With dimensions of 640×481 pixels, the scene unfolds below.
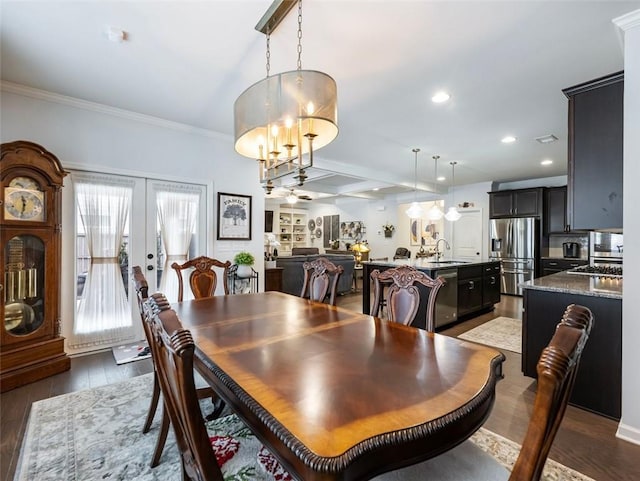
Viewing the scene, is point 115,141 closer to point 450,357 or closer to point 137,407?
point 137,407

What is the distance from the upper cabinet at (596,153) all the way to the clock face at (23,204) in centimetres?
458

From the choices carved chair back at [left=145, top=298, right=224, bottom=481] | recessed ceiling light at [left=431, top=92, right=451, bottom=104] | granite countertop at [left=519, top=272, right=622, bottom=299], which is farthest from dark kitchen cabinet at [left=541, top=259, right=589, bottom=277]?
carved chair back at [left=145, top=298, right=224, bottom=481]

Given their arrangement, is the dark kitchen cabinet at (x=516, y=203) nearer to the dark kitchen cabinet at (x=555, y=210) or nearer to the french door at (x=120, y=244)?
the dark kitchen cabinet at (x=555, y=210)

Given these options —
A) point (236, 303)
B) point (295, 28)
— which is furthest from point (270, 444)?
point (295, 28)

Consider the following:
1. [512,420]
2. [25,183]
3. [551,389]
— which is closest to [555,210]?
[512,420]

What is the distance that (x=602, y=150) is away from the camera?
233 cm

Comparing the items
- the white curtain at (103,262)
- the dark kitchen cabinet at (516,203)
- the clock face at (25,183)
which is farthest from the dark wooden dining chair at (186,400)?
the dark kitchen cabinet at (516,203)

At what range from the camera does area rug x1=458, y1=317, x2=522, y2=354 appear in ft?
11.9

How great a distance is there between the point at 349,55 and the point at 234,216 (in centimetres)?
266

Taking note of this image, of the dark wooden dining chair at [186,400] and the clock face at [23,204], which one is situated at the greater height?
the clock face at [23,204]

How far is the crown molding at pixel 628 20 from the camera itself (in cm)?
191

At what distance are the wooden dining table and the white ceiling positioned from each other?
6.40ft

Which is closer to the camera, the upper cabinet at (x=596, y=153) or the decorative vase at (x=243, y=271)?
the upper cabinet at (x=596, y=153)

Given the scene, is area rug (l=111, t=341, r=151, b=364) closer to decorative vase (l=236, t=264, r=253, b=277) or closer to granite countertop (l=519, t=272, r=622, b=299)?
decorative vase (l=236, t=264, r=253, b=277)
